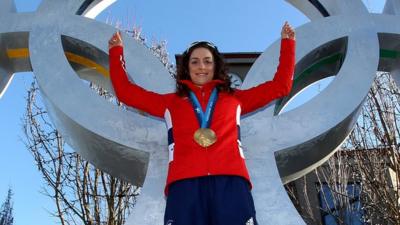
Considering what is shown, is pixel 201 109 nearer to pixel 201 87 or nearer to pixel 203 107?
pixel 203 107

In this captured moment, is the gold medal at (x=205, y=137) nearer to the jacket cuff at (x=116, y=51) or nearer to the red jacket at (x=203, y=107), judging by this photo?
the red jacket at (x=203, y=107)

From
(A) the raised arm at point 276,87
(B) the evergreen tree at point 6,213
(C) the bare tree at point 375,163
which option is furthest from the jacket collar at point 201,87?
(B) the evergreen tree at point 6,213

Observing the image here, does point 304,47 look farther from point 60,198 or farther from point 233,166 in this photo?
point 60,198

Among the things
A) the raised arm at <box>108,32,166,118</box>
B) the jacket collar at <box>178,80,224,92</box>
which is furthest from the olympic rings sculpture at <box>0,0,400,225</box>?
the jacket collar at <box>178,80,224,92</box>

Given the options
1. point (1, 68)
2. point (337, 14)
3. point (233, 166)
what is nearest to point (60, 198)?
point (1, 68)

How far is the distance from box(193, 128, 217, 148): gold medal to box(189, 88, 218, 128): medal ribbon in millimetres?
56

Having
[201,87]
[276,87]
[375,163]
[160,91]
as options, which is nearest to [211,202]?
[201,87]

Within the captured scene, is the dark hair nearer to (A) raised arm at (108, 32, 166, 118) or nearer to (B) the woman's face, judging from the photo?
(B) the woman's face

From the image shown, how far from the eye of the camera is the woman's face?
9.51 ft

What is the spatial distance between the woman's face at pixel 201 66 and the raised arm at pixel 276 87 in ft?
0.75

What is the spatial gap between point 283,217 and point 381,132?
24.8 feet

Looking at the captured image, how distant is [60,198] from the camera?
9.52 meters

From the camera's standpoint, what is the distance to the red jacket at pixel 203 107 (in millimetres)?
2480

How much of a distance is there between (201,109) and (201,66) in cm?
32
